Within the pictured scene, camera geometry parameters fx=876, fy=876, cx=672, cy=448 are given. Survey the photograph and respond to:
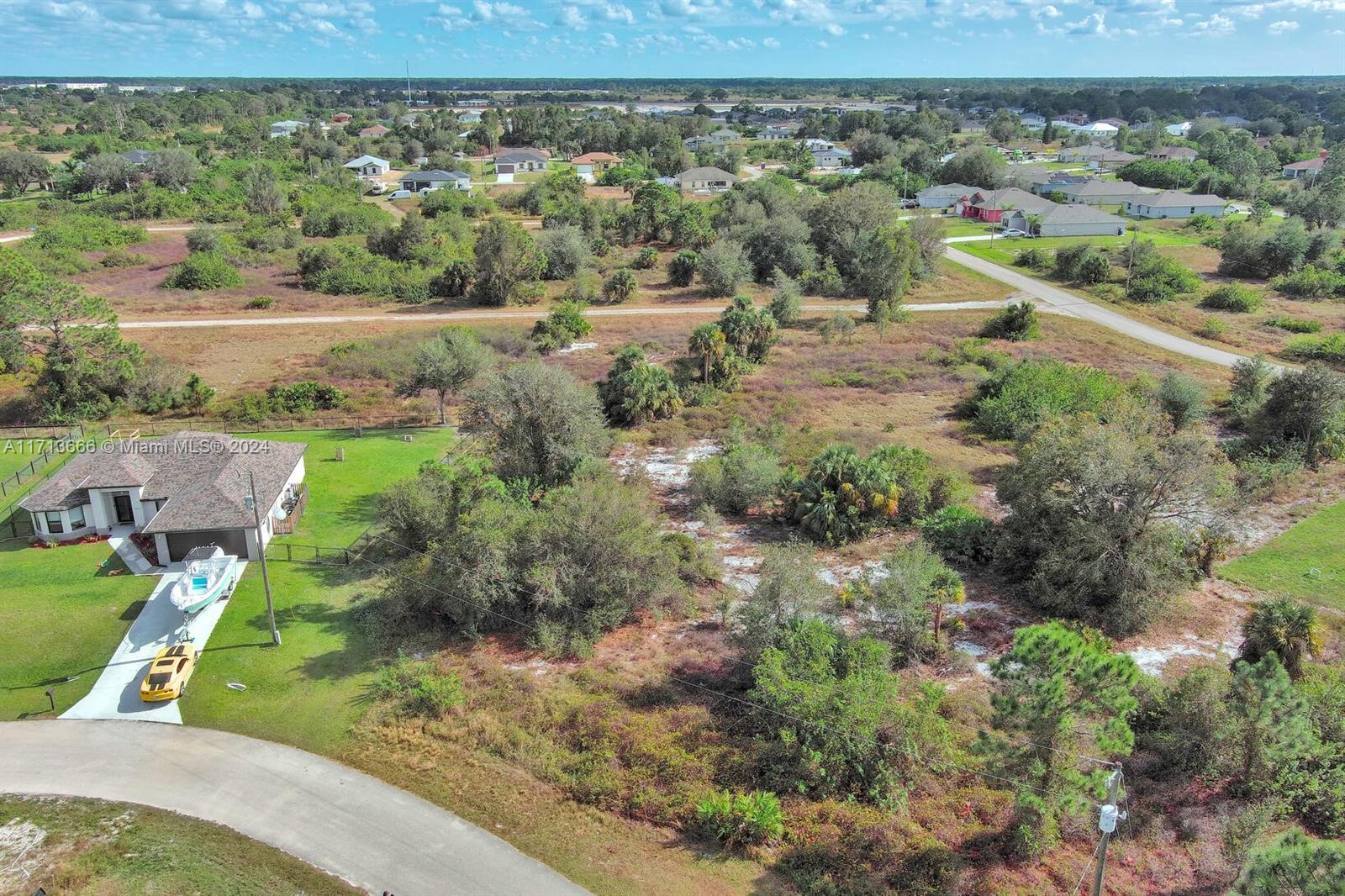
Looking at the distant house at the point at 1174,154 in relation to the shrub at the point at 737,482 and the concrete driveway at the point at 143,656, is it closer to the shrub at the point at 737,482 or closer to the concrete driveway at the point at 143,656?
the shrub at the point at 737,482

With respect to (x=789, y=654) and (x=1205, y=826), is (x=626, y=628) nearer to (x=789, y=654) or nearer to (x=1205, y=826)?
(x=789, y=654)

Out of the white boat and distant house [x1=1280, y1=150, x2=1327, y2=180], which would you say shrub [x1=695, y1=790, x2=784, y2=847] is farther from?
distant house [x1=1280, y1=150, x2=1327, y2=180]

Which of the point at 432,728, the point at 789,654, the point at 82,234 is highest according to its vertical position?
the point at 82,234

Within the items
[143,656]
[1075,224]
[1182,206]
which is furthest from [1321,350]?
[143,656]

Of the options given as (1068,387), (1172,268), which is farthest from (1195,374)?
(1172,268)

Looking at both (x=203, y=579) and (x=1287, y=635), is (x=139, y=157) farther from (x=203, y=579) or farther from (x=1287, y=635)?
(x=1287, y=635)
